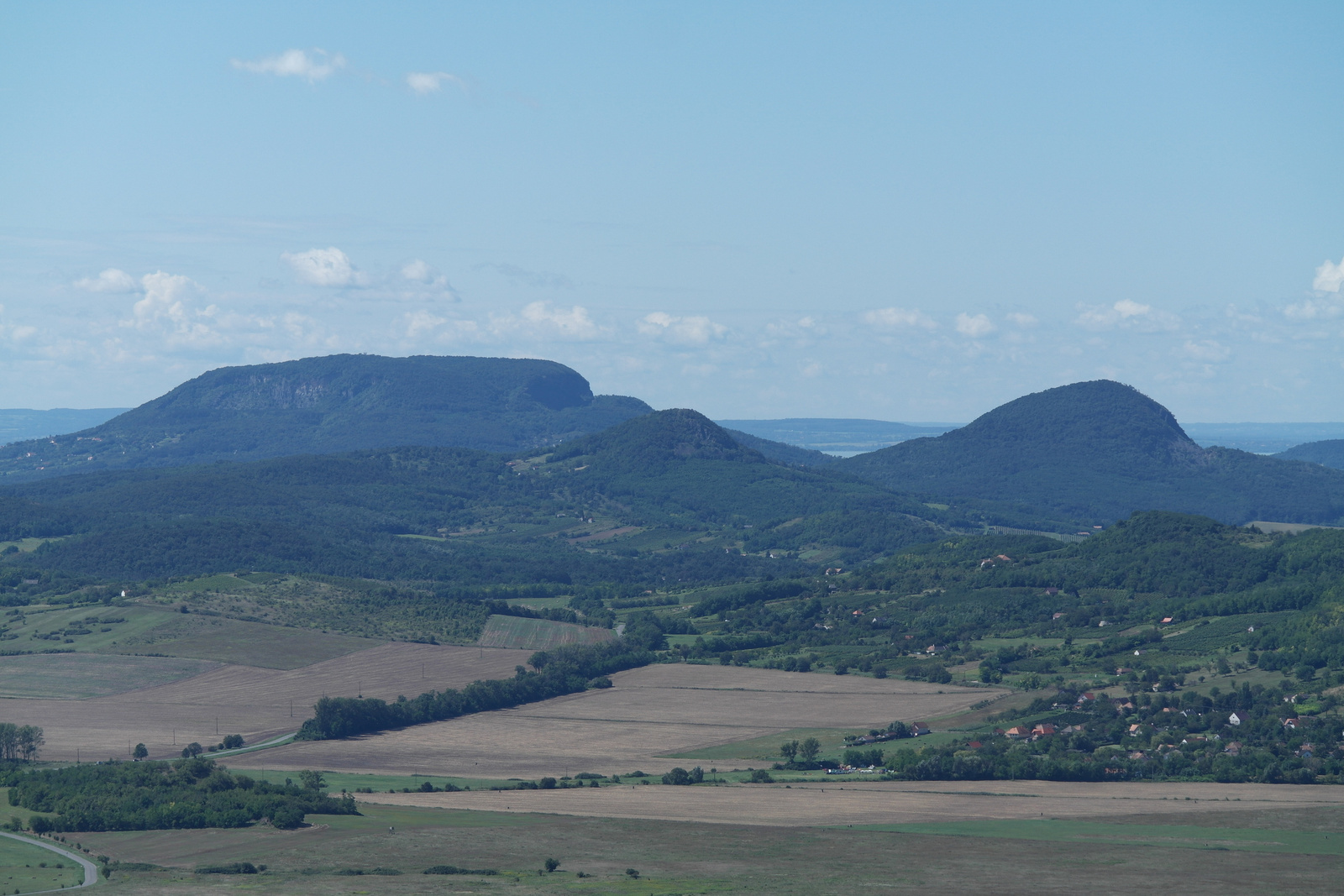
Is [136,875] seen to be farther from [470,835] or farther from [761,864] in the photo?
[761,864]

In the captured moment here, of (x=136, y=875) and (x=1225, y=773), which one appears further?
(x=1225, y=773)

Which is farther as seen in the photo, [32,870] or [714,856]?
[714,856]

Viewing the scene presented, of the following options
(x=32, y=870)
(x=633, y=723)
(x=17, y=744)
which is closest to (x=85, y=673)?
Result: (x=17, y=744)

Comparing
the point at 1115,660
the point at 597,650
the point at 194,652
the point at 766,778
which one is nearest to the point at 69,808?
the point at 766,778

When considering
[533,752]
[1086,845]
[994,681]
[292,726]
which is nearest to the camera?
[1086,845]

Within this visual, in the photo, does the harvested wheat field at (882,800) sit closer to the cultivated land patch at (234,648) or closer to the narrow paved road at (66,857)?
the narrow paved road at (66,857)

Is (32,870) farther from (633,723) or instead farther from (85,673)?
(85,673)
